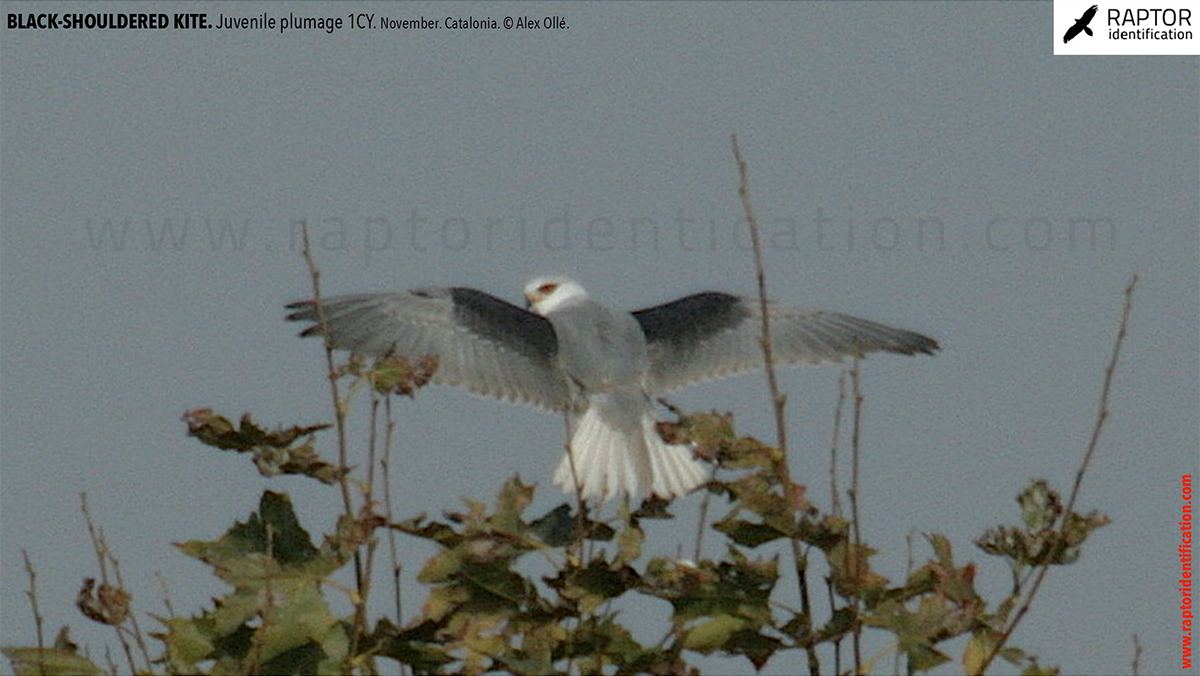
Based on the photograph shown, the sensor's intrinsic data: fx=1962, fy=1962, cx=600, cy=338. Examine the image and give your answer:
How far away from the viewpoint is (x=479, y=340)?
7.11 m

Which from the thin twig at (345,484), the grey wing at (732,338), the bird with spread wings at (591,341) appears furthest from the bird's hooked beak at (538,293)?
the thin twig at (345,484)

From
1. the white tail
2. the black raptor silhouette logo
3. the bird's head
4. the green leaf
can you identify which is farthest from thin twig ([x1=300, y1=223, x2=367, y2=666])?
the black raptor silhouette logo

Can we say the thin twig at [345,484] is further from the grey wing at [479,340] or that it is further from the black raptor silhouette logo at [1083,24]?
the black raptor silhouette logo at [1083,24]

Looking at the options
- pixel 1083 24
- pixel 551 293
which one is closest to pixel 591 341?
pixel 551 293

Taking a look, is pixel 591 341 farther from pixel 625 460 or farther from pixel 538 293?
pixel 538 293

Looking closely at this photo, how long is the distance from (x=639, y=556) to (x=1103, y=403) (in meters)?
0.72

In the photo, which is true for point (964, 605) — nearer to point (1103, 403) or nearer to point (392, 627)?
point (1103, 403)

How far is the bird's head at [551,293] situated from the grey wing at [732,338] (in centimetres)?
33

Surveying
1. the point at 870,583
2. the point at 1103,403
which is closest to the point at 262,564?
the point at 870,583

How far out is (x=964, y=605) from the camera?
2.75 metres

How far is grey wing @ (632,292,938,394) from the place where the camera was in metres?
7.13

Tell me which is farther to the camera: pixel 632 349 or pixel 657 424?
pixel 632 349

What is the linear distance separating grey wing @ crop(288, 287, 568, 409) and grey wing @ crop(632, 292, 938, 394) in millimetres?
390

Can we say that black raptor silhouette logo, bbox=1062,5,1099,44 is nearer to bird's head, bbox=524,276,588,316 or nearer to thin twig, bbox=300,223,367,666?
bird's head, bbox=524,276,588,316
